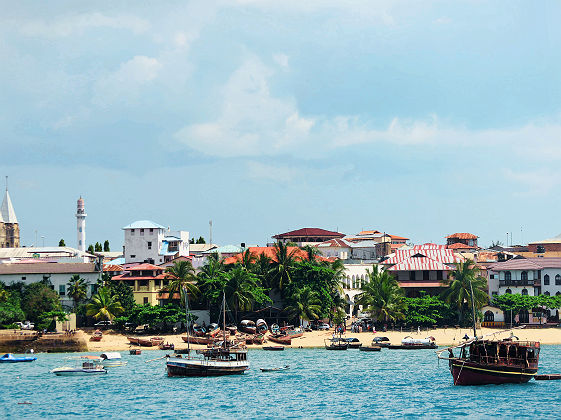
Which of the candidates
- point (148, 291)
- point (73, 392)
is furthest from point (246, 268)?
point (73, 392)

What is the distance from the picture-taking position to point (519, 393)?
229 feet

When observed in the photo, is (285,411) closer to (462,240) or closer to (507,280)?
(507,280)

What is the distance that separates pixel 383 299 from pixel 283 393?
47.0m

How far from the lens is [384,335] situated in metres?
116

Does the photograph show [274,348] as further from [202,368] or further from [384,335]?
[202,368]

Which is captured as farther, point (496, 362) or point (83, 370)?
point (83, 370)

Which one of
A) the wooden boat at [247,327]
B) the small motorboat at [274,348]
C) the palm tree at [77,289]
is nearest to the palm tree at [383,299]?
the wooden boat at [247,327]

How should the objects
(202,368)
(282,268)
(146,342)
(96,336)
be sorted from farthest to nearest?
(282,268) → (96,336) → (146,342) → (202,368)

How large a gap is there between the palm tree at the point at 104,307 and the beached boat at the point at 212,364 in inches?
1236

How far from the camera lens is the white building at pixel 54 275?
117312 mm

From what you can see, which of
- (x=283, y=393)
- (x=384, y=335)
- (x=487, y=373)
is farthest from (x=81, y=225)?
(x=487, y=373)

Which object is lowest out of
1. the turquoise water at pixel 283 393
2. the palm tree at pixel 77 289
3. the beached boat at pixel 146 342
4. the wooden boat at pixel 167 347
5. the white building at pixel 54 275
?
the turquoise water at pixel 283 393

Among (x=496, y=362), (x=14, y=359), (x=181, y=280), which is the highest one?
(x=181, y=280)

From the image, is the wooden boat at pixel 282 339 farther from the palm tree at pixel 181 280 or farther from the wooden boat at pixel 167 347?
the wooden boat at pixel 167 347
